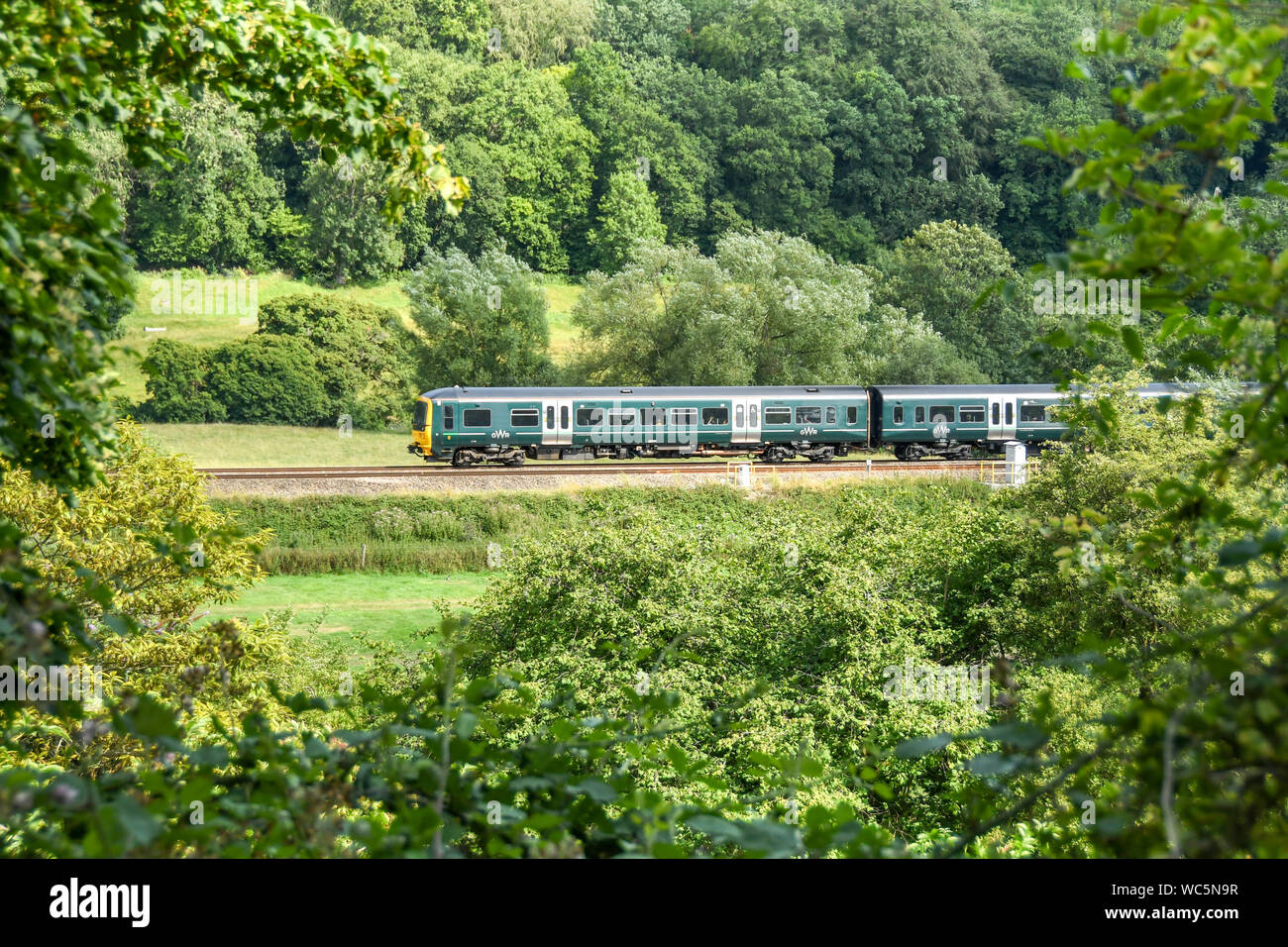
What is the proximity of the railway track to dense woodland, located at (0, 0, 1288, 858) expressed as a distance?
43.0 inches

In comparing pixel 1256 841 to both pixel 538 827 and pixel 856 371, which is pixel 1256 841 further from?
pixel 856 371

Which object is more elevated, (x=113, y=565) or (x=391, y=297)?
(x=391, y=297)

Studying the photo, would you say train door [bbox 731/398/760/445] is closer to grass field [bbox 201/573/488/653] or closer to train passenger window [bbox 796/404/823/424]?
train passenger window [bbox 796/404/823/424]

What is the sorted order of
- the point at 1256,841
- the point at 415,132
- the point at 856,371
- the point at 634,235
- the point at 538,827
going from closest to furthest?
the point at 1256,841 < the point at 538,827 < the point at 415,132 < the point at 856,371 < the point at 634,235

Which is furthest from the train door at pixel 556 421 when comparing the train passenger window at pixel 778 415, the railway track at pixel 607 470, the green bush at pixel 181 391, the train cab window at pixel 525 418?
the green bush at pixel 181 391

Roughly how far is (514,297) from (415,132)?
38779mm

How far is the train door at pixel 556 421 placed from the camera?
32.0 meters

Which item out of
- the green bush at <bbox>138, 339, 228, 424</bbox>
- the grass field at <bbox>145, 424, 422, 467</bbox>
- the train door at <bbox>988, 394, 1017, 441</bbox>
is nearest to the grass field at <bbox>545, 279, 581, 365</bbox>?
the grass field at <bbox>145, 424, 422, 467</bbox>

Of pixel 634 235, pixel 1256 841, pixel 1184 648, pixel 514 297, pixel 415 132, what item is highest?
pixel 634 235

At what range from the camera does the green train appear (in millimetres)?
31953

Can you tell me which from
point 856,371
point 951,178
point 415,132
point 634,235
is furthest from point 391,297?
point 415,132

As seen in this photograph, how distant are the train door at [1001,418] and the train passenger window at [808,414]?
17.6 ft

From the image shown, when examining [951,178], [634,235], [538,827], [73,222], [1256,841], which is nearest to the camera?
[1256,841]
